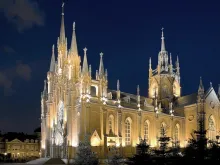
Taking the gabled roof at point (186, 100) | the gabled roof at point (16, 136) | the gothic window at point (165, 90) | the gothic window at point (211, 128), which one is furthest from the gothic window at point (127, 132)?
the gabled roof at point (16, 136)

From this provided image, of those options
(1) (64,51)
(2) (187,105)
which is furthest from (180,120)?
(1) (64,51)

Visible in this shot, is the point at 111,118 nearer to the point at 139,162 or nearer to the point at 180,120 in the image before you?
the point at 180,120

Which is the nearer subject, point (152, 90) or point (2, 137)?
point (152, 90)

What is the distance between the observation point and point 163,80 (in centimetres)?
9606

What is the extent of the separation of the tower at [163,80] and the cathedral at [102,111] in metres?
0.27

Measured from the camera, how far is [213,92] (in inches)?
3440

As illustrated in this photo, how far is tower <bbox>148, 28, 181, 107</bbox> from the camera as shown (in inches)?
3725

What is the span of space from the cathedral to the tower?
0.89ft

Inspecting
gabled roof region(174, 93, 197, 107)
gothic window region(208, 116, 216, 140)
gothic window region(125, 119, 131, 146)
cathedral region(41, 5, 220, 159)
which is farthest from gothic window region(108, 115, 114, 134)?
gothic window region(208, 116, 216, 140)

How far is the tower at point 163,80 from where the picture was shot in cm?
9462

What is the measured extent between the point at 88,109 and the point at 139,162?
31.4 metres

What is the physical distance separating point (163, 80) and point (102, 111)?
105 feet

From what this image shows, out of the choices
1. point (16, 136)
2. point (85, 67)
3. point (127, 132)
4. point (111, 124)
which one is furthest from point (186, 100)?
point (16, 136)

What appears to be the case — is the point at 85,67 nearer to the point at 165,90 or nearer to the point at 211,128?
the point at 165,90
